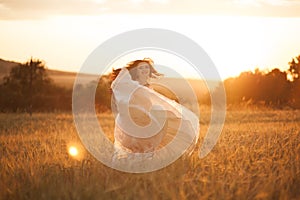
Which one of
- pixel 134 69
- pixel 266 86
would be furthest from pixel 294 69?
pixel 134 69

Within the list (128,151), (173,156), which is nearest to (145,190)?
(173,156)

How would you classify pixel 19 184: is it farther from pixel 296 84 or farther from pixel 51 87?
pixel 296 84

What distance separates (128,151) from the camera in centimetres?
806

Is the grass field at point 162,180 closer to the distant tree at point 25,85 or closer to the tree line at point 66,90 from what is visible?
the tree line at point 66,90

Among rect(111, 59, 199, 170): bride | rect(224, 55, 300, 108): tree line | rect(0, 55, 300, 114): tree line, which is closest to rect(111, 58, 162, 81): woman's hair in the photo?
rect(111, 59, 199, 170): bride

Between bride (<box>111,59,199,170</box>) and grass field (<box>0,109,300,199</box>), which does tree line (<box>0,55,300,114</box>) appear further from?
grass field (<box>0,109,300,199</box>)

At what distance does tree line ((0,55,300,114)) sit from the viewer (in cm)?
2811

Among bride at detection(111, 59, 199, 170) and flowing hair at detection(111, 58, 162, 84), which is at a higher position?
flowing hair at detection(111, 58, 162, 84)

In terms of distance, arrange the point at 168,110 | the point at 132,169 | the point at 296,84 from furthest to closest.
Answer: the point at 296,84, the point at 168,110, the point at 132,169

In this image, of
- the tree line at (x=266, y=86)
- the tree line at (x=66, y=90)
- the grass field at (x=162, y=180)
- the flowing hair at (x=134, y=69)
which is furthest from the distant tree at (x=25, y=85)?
the grass field at (x=162, y=180)

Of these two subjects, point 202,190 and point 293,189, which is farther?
point 293,189

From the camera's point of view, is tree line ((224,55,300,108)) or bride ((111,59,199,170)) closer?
bride ((111,59,199,170))

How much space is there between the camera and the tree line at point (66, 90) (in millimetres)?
28109

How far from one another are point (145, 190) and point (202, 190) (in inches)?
23.8
